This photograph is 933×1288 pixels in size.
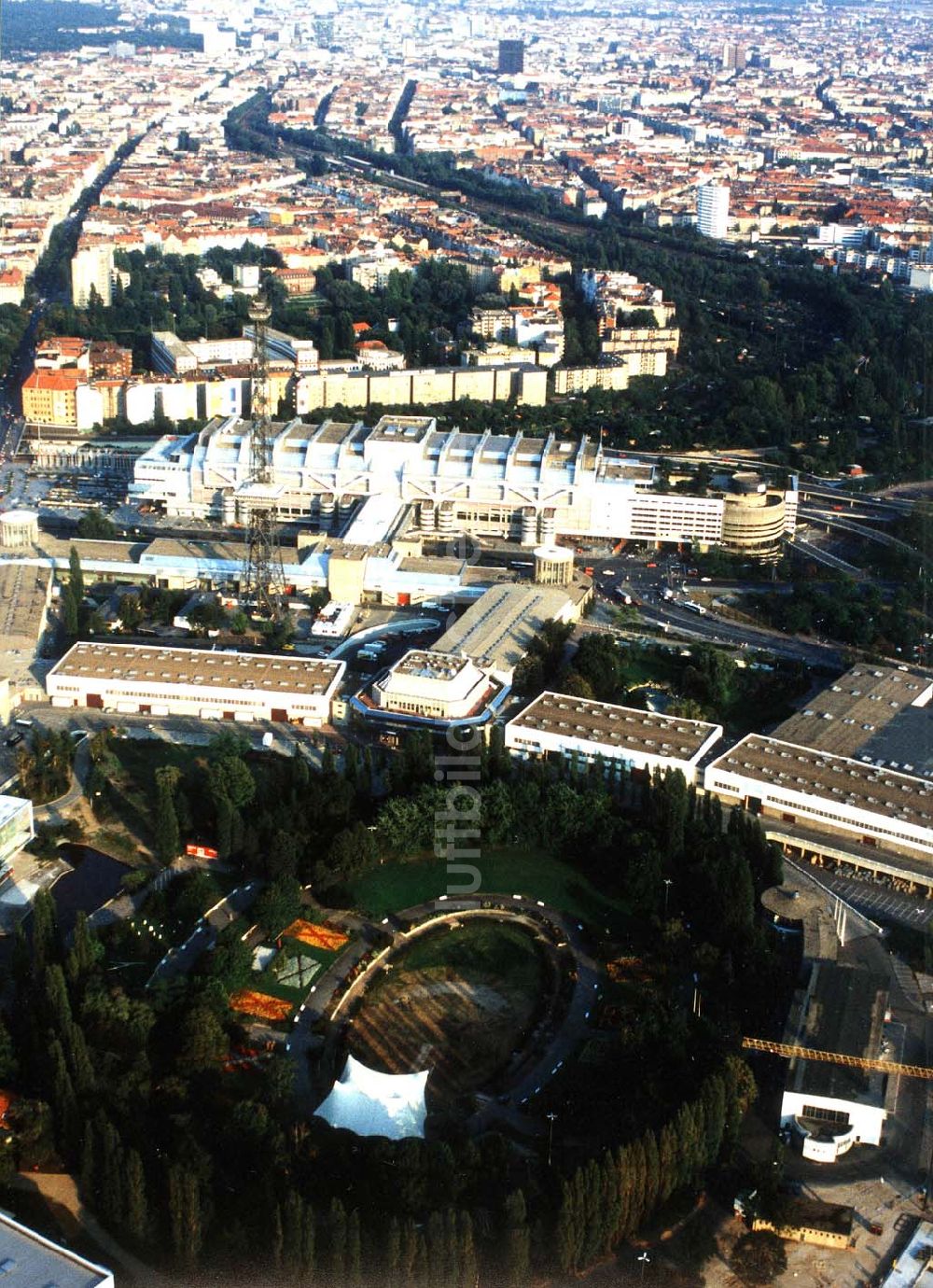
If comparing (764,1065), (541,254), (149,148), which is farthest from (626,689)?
(149,148)

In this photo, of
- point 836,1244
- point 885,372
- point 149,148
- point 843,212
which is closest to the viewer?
point 836,1244

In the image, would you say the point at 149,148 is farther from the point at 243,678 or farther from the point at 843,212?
the point at 243,678

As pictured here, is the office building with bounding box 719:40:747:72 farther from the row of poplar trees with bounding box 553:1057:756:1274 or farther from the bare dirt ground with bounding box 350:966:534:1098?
the row of poplar trees with bounding box 553:1057:756:1274

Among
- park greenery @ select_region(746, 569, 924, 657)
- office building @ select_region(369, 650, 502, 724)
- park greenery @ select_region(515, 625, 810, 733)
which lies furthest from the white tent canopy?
park greenery @ select_region(746, 569, 924, 657)

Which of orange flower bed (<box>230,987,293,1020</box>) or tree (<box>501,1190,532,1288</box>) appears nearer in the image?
tree (<box>501,1190,532,1288</box>)

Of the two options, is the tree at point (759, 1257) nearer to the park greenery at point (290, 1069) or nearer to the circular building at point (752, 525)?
the park greenery at point (290, 1069)
